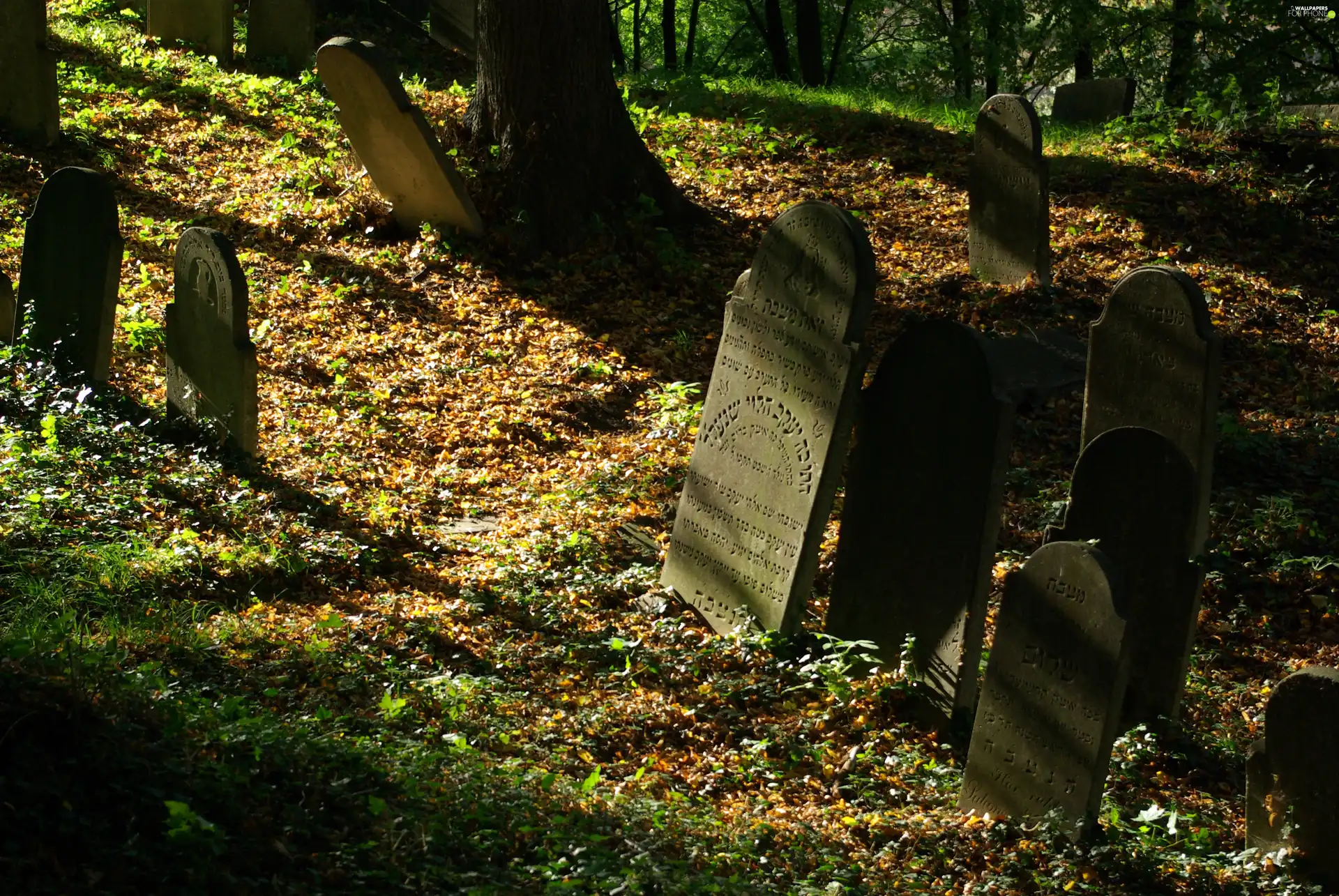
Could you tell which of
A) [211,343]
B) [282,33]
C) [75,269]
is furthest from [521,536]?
[282,33]

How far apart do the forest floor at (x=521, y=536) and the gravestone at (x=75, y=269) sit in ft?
1.02

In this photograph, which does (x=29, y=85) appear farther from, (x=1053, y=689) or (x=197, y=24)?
(x=1053, y=689)

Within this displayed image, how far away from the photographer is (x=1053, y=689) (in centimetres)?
463

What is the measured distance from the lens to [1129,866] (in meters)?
4.39

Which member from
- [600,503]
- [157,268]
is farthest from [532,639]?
[157,268]

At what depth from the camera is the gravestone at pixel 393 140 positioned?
11.0 meters

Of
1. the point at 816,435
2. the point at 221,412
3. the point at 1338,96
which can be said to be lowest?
the point at 221,412

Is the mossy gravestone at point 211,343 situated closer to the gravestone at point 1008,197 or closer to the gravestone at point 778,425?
the gravestone at point 778,425

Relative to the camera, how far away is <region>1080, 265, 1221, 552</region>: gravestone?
6.77 metres

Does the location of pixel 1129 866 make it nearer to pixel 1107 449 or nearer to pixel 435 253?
pixel 1107 449

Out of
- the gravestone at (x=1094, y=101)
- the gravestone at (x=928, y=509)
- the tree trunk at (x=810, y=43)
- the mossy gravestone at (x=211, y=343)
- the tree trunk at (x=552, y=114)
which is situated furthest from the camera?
the tree trunk at (x=810, y=43)

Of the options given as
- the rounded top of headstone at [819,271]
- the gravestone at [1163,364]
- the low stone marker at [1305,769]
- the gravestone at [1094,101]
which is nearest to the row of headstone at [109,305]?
the rounded top of headstone at [819,271]

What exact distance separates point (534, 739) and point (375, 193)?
8282mm

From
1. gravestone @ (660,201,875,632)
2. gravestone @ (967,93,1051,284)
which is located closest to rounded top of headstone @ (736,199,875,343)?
gravestone @ (660,201,875,632)
